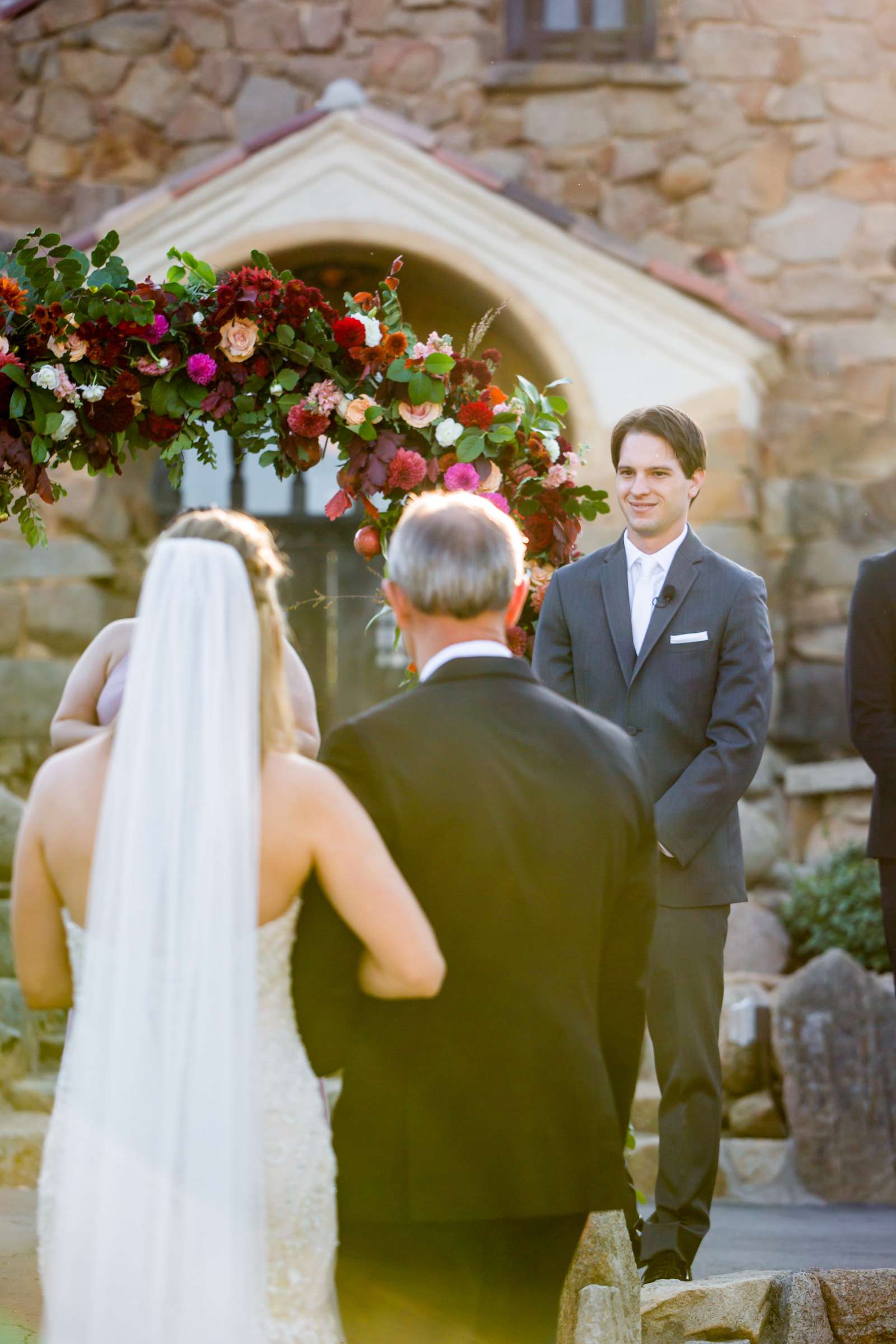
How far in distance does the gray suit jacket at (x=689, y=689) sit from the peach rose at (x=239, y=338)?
1030mm

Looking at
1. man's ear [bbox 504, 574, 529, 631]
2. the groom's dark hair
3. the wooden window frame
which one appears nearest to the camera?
man's ear [bbox 504, 574, 529, 631]

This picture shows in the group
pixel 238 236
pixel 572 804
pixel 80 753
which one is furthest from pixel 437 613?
pixel 238 236

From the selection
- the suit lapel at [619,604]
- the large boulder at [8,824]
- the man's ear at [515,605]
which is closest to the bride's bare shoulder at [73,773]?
the man's ear at [515,605]

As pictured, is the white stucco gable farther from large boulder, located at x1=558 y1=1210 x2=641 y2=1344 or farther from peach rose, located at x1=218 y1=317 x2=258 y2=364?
large boulder, located at x1=558 y1=1210 x2=641 y2=1344

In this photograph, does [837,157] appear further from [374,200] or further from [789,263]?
[374,200]

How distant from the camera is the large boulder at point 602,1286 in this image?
3146 millimetres

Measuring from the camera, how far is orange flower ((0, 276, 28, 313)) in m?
3.84

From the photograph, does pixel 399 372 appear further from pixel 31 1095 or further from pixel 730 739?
pixel 31 1095

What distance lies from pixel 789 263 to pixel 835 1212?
479 cm

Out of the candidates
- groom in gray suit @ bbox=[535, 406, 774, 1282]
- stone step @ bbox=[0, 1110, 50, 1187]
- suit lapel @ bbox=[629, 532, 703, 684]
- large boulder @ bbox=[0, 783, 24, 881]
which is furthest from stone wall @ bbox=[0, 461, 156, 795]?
suit lapel @ bbox=[629, 532, 703, 684]

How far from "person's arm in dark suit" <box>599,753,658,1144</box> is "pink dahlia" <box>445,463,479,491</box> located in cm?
188

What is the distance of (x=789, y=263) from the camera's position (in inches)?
312

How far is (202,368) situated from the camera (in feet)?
12.8

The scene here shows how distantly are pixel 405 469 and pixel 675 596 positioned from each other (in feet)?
2.71
